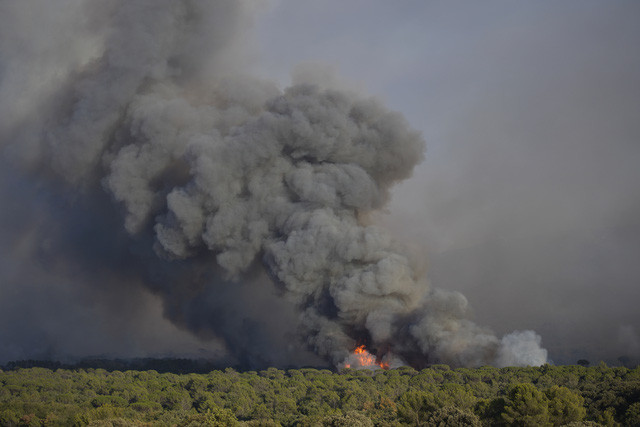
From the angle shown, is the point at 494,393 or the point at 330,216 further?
the point at 330,216

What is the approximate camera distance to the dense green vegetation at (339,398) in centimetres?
3591

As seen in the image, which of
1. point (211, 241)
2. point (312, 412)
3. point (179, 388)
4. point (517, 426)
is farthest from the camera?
point (211, 241)

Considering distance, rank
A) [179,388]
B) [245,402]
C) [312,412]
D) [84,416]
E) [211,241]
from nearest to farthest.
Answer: [84,416] < [312,412] < [245,402] < [179,388] < [211,241]

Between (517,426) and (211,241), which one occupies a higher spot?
(211,241)

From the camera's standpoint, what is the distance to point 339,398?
54.1 meters

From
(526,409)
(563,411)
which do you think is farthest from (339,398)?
(526,409)

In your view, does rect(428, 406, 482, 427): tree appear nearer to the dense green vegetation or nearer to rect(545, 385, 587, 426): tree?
the dense green vegetation

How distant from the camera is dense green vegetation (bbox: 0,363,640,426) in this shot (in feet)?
118

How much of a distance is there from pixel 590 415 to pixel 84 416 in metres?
31.1

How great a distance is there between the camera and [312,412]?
50375 millimetres

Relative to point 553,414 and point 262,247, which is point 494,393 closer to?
point 553,414

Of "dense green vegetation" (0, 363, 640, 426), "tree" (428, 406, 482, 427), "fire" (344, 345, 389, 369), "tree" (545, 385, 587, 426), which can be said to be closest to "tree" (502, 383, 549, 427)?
"dense green vegetation" (0, 363, 640, 426)

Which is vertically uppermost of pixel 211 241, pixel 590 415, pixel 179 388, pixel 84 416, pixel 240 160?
pixel 240 160

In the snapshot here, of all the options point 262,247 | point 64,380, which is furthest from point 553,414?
point 64,380
